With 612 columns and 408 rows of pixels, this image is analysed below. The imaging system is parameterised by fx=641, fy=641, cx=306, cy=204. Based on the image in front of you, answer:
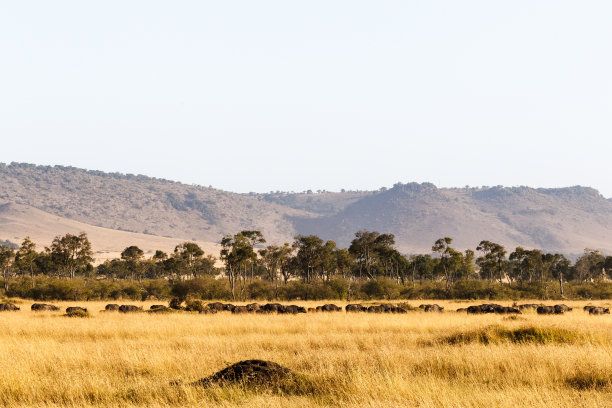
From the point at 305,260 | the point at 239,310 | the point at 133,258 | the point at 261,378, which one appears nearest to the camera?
the point at 261,378

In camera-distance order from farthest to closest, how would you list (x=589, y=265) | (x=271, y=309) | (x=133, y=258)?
1. (x=589, y=265)
2. (x=133, y=258)
3. (x=271, y=309)

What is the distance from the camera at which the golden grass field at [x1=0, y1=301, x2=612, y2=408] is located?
1245 cm

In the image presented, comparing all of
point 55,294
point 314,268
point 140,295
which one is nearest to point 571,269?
point 314,268

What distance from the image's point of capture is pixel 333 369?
15.7 metres

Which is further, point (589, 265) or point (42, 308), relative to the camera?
point (589, 265)

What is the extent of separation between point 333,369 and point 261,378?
90.1 inches

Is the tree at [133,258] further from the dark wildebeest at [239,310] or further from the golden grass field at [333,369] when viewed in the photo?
the golden grass field at [333,369]

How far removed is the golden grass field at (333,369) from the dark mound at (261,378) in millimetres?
303

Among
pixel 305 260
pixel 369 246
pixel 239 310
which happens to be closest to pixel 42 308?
pixel 239 310

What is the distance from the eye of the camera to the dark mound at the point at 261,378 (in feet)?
45.0

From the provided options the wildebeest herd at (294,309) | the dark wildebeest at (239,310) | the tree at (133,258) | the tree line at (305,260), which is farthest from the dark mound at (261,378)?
the tree at (133,258)

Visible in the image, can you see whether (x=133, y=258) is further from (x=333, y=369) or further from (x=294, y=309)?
(x=333, y=369)

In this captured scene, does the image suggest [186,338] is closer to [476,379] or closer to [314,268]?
[476,379]

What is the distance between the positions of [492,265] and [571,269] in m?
41.3
